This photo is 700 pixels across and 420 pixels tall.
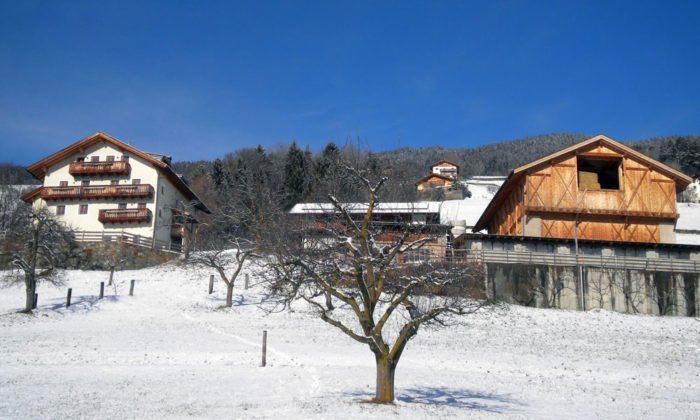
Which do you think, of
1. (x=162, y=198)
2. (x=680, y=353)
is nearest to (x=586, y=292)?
(x=680, y=353)

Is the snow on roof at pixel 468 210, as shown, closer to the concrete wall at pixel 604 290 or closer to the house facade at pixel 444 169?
the concrete wall at pixel 604 290

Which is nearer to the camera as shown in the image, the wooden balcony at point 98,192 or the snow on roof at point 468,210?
the wooden balcony at point 98,192

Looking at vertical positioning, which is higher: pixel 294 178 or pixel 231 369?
pixel 294 178

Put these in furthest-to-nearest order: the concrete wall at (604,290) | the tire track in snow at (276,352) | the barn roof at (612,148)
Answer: the barn roof at (612,148) < the concrete wall at (604,290) < the tire track in snow at (276,352)

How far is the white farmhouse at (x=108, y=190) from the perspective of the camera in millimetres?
49969

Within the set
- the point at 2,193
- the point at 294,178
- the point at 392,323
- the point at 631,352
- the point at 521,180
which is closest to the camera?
the point at 631,352

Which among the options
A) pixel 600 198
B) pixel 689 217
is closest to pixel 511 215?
pixel 600 198

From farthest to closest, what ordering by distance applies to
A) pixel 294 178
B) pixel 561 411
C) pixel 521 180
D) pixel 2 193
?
pixel 2 193
pixel 294 178
pixel 521 180
pixel 561 411

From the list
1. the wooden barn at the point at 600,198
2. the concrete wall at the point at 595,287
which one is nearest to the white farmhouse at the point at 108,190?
the concrete wall at the point at 595,287

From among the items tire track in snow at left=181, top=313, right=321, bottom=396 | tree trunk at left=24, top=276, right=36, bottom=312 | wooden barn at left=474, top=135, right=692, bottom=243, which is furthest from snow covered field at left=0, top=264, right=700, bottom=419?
wooden barn at left=474, top=135, right=692, bottom=243

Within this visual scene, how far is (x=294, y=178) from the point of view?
7231 centimetres

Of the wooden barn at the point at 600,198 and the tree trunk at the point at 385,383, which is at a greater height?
the wooden barn at the point at 600,198

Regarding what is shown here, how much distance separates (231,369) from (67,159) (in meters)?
42.4

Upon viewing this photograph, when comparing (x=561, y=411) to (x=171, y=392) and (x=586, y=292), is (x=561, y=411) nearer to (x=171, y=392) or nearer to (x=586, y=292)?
(x=171, y=392)
